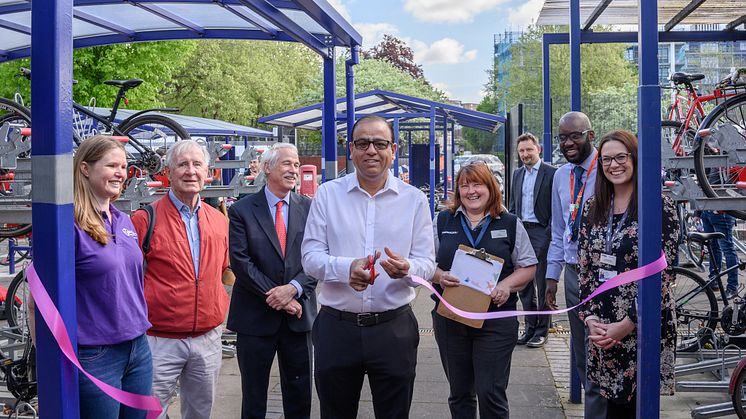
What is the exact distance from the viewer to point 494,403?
4355 mm

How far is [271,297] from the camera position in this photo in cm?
441

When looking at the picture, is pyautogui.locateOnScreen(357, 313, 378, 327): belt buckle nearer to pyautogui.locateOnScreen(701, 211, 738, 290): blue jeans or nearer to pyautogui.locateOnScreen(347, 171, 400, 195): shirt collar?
pyautogui.locateOnScreen(347, 171, 400, 195): shirt collar

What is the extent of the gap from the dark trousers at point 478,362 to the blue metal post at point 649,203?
1083 mm

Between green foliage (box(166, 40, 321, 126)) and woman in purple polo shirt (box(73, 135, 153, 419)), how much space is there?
108 feet

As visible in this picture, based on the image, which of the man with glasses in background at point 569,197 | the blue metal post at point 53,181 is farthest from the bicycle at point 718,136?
the blue metal post at point 53,181

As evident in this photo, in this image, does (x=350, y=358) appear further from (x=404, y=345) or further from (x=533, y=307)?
(x=533, y=307)

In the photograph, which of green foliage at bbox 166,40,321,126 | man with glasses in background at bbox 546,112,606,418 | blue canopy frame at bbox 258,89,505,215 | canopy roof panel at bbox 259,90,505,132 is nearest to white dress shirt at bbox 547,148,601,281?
man with glasses in background at bbox 546,112,606,418

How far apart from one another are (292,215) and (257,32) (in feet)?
12.0

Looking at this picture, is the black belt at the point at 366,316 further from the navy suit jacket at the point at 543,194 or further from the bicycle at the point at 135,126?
the bicycle at the point at 135,126

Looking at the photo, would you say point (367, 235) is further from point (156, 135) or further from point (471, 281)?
point (156, 135)

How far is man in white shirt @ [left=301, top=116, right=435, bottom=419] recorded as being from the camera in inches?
141

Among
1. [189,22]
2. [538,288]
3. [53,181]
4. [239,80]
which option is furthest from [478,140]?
[53,181]

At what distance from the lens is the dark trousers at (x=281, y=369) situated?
4.52m

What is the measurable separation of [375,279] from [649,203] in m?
1.26
